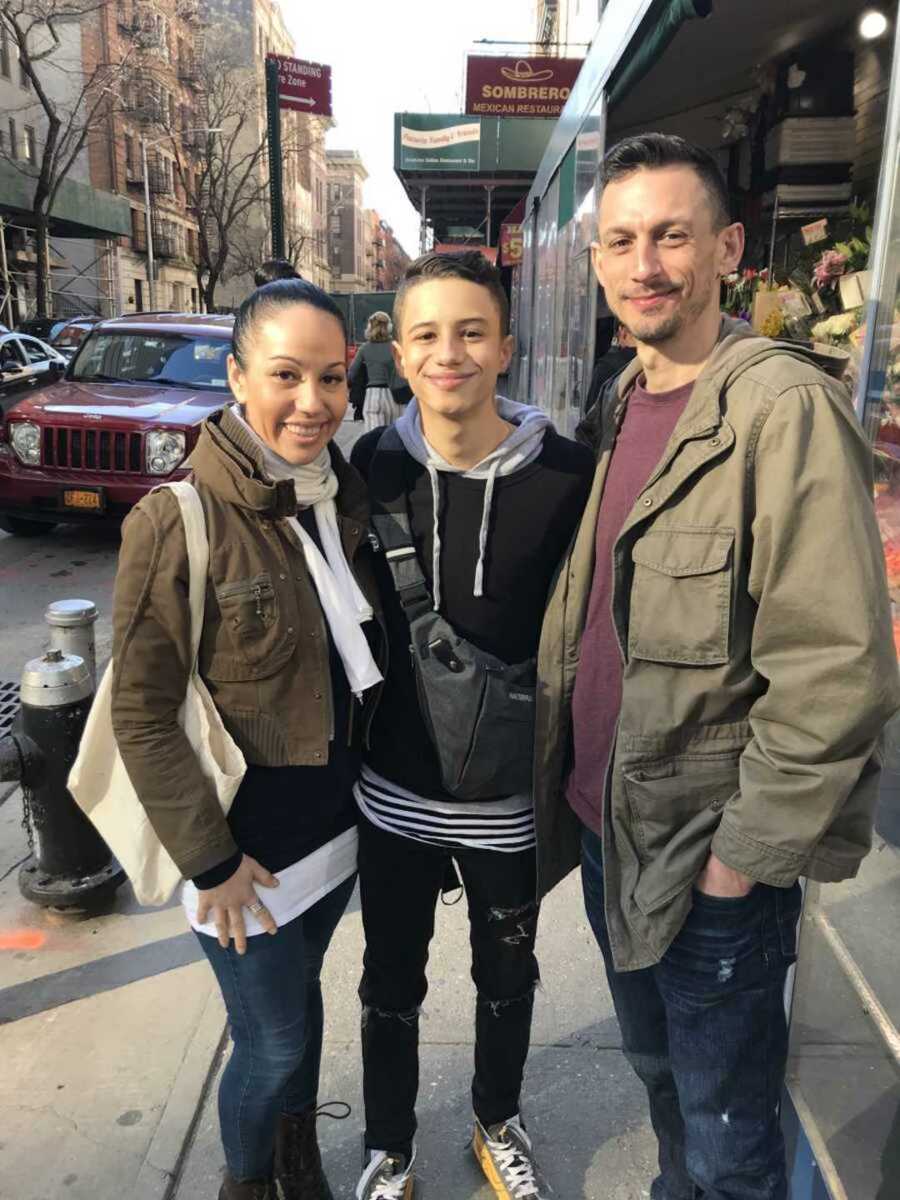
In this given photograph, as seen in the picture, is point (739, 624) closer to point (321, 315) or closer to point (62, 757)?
point (321, 315)

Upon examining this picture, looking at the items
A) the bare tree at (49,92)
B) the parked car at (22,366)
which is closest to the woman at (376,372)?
the parked car at (22,366)

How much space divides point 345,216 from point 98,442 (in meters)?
106

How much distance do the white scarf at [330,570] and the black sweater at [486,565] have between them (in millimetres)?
117

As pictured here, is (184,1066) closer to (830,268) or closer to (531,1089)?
(531,1089)

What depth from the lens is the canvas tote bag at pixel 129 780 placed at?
5.28 ft

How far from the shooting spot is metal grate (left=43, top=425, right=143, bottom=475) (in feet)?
24.2

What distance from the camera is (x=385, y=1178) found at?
2.08 m

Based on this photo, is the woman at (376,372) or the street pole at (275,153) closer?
the street pole at (275,153)

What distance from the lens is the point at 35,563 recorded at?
305 inches

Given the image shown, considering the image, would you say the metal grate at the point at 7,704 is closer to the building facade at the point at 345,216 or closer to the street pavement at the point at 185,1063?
the street pavement at the point at 185,1063

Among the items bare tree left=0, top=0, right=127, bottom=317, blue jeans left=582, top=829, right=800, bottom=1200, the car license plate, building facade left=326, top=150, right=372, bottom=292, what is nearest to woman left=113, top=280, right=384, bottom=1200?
blue jeans left=582, top=829, right=800, bottom=1200

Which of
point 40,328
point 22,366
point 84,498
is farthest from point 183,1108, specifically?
point 40,328

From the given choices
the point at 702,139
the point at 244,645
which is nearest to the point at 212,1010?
the point at 244,645

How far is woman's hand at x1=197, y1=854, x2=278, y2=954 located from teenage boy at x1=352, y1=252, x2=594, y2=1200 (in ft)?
1.00
